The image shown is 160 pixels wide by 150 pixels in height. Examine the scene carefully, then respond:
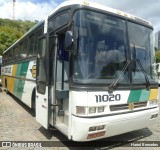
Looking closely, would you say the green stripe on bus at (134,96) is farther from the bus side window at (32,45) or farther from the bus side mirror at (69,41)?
the bus side window at (32,45)

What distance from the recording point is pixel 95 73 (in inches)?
196

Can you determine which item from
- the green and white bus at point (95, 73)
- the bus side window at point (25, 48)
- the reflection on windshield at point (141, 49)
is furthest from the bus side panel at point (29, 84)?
the reflection on windshield at point (141, 49)

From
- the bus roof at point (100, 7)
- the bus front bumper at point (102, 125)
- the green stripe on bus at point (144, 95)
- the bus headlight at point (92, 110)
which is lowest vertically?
the bus front bumper at point (102, 125)

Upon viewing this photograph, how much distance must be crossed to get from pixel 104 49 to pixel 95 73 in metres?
0.57

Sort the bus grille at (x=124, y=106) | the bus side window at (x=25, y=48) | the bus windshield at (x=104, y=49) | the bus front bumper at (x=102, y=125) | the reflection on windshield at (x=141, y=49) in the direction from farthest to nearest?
the bus side window at (x=25, y=48)
the reflection on windshield at (x=141, y=49)
the bus grille at (x=124, y=106)
the bus windshield at (x=104, y=49)
the bus front bumper at (x=102, y=125)

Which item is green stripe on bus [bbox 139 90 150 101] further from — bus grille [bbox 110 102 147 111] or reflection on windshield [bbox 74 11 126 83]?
reflection on windshield [bbox 74 11 126 83]

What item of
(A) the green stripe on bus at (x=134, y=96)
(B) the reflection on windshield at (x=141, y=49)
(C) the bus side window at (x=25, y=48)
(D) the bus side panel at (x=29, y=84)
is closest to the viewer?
(A) the green stripe on bus at (x=134, y=96)

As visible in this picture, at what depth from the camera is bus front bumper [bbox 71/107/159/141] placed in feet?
15.6

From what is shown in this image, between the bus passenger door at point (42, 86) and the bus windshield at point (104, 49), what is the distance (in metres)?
1.47

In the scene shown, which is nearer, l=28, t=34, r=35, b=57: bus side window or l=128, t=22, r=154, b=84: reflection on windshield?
l=128, t=22, r=154, b=84: reflection on windshield

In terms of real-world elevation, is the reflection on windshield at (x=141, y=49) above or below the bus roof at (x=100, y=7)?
below

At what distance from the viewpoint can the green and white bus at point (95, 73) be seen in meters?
4.85

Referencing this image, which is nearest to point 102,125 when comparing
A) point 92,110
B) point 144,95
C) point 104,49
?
point 92,110

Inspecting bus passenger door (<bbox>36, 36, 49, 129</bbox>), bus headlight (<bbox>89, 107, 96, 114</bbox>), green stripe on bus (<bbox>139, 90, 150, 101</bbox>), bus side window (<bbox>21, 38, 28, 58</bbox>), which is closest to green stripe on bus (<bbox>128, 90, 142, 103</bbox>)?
green stripe on bus (<bbox>139, 90, 150, 101</bbox>)
